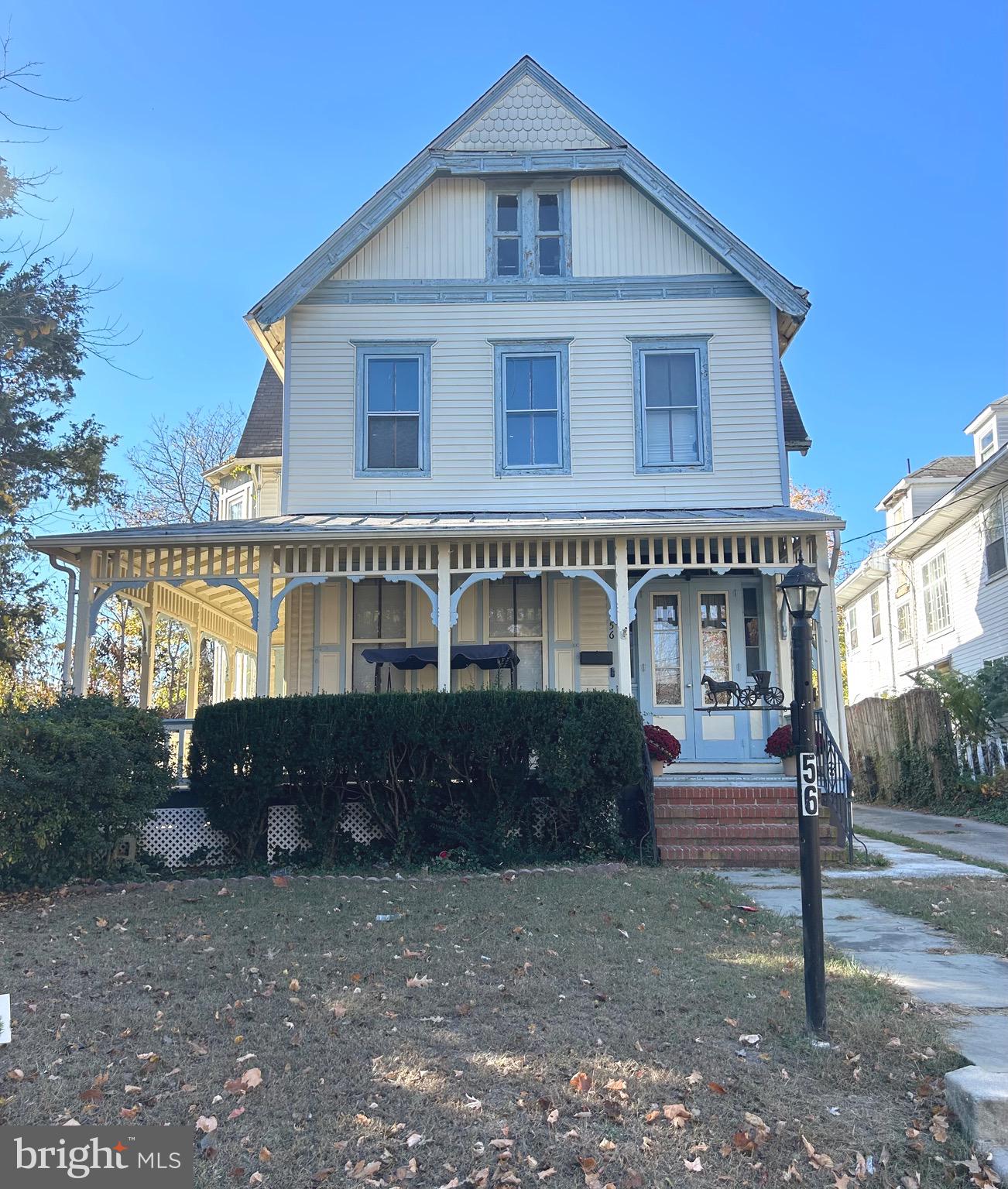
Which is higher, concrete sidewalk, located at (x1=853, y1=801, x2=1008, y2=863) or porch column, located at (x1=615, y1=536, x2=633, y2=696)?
porch column, located at (x1=615, y1=536, x2=633, y2=696)

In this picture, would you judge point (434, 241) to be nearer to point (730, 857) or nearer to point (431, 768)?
point (431, 768)

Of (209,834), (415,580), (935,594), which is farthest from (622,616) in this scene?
(935,594)

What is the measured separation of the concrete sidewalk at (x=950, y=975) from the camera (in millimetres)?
3643

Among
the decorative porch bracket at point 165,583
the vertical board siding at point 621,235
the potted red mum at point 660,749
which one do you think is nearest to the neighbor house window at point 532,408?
the vertical board siding at point 621,235

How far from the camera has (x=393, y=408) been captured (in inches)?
547

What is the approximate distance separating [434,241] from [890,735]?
511 inches

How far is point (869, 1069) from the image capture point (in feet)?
13.9

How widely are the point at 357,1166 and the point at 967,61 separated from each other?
59.4 feet

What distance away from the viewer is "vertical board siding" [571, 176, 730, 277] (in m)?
14.1

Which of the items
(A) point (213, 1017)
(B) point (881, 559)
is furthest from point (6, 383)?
(B) point (881, 559)

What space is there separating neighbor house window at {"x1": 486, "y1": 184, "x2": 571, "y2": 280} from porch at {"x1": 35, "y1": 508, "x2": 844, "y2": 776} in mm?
3913

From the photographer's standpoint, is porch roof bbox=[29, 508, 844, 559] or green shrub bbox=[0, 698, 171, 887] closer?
green shrub bbox=[0, 698, 171, 887]

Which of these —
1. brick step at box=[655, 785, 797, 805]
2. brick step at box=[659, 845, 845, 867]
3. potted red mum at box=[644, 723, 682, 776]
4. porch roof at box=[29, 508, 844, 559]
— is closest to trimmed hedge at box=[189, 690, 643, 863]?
brick step at box=[659, 845, 845, 867]

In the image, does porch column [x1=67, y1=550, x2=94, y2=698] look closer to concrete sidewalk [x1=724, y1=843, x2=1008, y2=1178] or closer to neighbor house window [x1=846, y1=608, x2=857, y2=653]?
concrete sidewalk [x1=724, y1=843, x2=1008, y2=1178]
